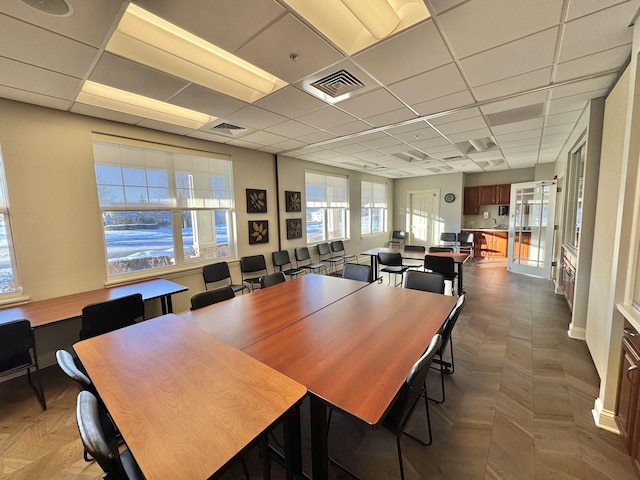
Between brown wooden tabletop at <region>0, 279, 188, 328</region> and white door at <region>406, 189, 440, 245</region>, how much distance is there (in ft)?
24.9

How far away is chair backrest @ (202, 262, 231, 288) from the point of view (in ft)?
12.7

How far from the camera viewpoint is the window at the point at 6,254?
2.47 m

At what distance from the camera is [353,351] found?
1.54 meters

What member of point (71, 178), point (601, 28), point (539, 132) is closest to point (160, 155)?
point (71, 178)

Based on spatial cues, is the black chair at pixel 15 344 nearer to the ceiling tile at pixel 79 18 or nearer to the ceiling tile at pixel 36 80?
the ceiling tile at pixel 36 80

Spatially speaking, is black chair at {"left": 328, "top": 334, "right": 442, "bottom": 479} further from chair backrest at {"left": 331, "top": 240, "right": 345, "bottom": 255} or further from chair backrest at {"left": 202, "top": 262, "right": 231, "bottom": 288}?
chair backrest at {"left": 331, "top": 240, "right": 345, "bottom": 255}

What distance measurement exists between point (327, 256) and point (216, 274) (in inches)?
118

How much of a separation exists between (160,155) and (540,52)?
410 centimetres

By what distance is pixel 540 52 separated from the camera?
6.23 ft

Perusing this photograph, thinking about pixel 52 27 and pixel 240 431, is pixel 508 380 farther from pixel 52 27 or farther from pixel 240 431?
pixel 52 27

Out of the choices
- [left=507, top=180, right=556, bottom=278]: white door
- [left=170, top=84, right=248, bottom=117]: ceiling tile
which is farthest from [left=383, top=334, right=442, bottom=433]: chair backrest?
[left=507, top=180, right=556, bottom=278]: white door

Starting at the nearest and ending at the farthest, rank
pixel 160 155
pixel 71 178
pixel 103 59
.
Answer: pixel 103 59 → pixel 71 178 → pixel 160 155

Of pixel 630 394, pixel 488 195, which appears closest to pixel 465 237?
pixel 488 195

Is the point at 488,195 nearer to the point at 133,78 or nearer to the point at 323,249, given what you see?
the point at 323,249
